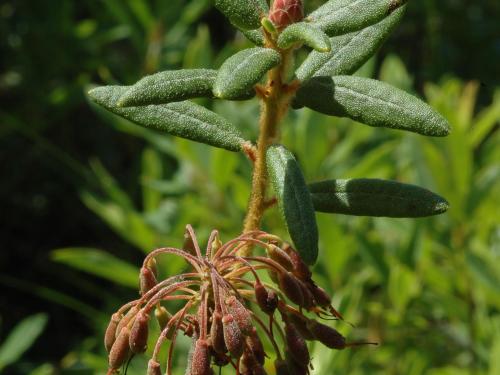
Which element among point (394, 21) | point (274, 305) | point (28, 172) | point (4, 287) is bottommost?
point (4, 287)

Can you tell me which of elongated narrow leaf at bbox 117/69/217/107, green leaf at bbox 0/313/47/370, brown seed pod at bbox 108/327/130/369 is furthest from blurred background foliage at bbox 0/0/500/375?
elongated narrow leaf at bbox 117/69/217/107

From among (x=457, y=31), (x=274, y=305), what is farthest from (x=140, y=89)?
(x=457, y=31)

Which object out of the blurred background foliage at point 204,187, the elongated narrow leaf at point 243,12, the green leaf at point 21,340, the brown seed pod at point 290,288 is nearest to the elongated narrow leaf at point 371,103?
the elongated narrow leaf at point 243,12

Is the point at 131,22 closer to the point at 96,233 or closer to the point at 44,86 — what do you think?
the point at 44,86

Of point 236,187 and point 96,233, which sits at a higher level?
point 236,187

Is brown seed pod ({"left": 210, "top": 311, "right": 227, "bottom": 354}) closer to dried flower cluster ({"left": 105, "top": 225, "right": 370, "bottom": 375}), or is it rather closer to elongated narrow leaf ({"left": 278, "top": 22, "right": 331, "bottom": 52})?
dried flower cluster ({"left": 105, "top": 225, "right": 370, "bottom": 375})

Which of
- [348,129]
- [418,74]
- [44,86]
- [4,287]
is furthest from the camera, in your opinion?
[418,74]

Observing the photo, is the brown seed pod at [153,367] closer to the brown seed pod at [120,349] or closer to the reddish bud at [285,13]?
the brown seed pod at [120,349]
